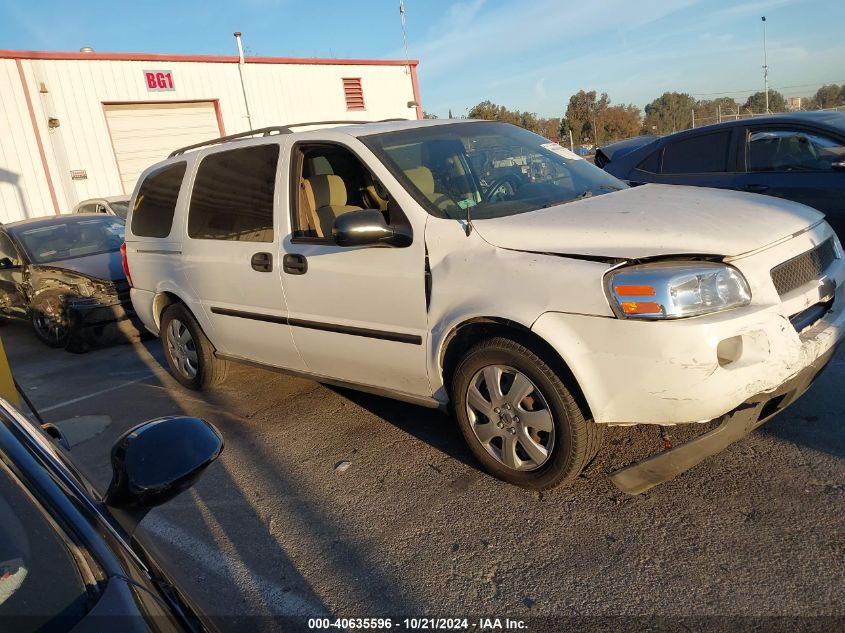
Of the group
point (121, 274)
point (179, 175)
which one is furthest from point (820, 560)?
point (121, 274)

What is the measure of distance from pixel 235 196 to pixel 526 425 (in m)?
2.56

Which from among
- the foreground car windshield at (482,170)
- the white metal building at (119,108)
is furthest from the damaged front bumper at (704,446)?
the white metal building at (119,108)

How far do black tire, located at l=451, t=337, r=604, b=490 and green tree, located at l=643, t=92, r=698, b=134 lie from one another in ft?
161

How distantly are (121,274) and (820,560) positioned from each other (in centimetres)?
722

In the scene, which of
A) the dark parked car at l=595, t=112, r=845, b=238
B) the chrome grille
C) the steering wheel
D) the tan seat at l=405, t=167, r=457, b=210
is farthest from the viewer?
the dark parked car at l=595, t=112, r=845, b=238

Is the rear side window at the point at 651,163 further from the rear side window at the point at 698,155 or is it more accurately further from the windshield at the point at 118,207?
the windshield at the point at 118,207

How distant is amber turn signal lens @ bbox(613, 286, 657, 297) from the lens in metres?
2.71

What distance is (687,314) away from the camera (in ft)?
8.84

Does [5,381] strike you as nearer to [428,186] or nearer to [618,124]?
[428,186]

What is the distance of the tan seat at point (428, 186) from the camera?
355 cm

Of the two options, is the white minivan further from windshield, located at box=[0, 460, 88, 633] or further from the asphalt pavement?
windshield, located at box=[0, 460, 88, 633]

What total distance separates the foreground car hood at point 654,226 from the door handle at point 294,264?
1189mm

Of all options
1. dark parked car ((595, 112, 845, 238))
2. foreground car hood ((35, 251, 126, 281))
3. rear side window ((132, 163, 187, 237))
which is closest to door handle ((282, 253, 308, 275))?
rear side window ((132, 163, 187, 237))

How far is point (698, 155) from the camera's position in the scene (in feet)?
22.4
